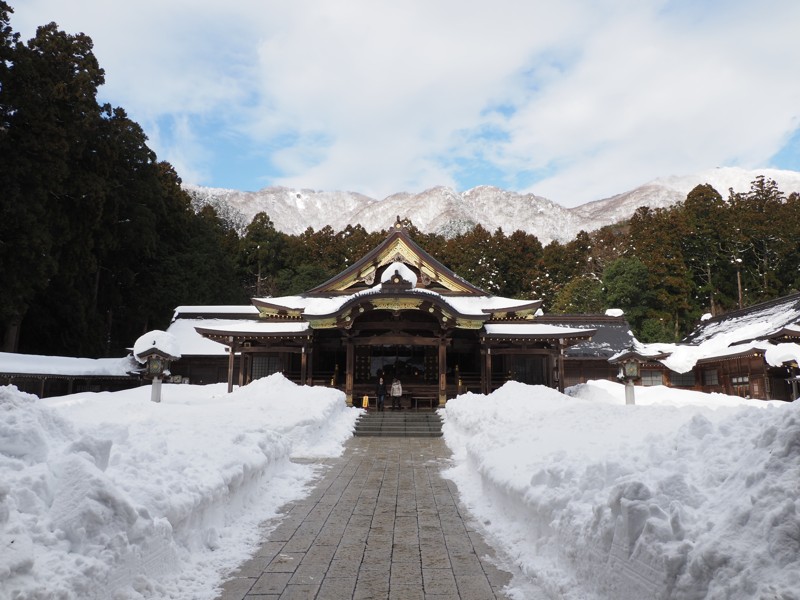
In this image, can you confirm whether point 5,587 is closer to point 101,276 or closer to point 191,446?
point 191,446

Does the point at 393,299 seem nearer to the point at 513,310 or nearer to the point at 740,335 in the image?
the point at 513,310

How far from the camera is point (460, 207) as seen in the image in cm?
13950

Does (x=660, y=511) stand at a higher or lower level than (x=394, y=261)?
lower

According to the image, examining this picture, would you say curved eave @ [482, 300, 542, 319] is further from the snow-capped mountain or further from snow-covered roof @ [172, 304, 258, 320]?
the snow-capped mountain

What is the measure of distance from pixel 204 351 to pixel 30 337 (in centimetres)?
949

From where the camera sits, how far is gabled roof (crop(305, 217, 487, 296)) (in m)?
24.2

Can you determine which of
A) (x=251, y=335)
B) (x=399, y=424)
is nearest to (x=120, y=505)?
(x=399, y=424)

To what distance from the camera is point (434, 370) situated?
22.5 metres

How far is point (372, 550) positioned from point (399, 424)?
11615 mm

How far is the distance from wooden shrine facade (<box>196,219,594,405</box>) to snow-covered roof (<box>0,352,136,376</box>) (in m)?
5.06

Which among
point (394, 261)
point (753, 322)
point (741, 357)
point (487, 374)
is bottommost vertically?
point (487, 374)

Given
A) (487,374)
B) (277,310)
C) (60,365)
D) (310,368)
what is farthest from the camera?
(277,310)

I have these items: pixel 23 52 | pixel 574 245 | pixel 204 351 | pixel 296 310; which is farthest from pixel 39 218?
pixel 574 245

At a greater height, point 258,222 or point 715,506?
point 258,222
